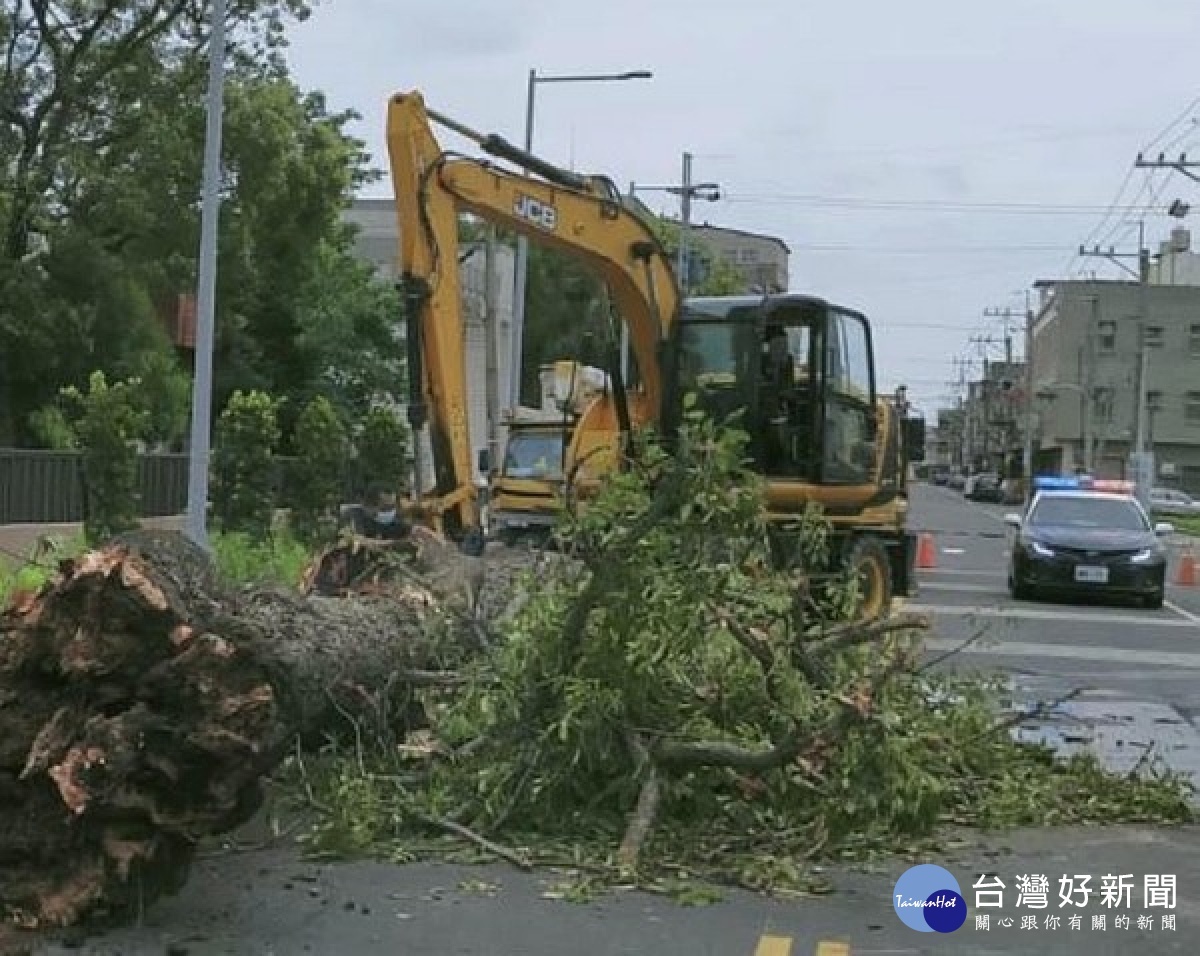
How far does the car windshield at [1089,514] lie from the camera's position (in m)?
22.2

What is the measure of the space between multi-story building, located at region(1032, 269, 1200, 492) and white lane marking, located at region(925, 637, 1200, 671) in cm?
6506

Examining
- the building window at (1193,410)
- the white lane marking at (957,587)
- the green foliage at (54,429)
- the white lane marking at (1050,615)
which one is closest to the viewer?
the white lane marking at (1050,615)

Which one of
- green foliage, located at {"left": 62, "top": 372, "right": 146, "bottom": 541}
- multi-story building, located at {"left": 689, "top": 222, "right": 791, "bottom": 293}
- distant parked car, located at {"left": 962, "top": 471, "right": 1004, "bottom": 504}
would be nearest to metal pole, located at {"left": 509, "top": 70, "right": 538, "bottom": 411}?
green foliage, located at {"left": 62, "top": 372, "right": 146, "bottom": 541}

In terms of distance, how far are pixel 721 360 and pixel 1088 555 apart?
7.27 metres

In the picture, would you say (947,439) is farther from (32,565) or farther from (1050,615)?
(32,565)

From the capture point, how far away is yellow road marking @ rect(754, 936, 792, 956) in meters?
5.72

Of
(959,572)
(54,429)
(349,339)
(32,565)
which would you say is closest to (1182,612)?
(959,572)

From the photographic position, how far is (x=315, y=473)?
2072 centimetres

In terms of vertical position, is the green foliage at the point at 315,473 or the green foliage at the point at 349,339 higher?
the green foliage at the point at 349,339

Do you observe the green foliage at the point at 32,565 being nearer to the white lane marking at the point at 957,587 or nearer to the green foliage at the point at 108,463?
the green foliage at the point at 108,463

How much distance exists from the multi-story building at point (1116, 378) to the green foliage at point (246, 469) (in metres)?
64.1

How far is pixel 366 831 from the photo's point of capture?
6.96 m

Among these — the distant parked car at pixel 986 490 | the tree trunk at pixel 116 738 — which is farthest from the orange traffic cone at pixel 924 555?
the distant parked car at pixel 986 490

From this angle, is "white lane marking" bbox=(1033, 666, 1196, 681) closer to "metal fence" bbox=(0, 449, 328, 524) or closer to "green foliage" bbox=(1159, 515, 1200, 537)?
"metal fence" bbox=(0, 449, 328, 524)
